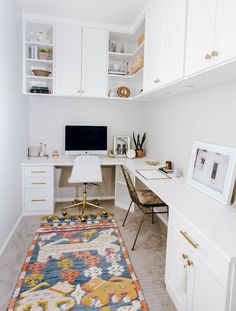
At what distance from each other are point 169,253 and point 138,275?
0.44 metres

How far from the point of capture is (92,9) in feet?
9.12

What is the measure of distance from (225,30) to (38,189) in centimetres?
278

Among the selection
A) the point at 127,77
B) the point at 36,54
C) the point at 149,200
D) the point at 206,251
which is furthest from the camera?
the point at 127,77

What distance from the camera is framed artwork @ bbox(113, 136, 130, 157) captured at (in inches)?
150

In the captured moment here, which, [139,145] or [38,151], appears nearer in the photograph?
[38,151]

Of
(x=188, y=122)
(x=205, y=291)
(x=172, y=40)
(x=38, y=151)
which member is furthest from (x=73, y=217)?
(x=172, y=40)

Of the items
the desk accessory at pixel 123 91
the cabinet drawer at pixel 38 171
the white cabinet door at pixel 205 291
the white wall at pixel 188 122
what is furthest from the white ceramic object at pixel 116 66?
the white cabinet door at pixel 205 291

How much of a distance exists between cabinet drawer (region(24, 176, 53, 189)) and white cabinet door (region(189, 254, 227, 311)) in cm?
228

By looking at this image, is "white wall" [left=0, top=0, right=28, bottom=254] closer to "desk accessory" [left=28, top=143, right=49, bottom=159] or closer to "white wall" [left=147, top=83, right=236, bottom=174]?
"desk accessory" [left=28, top=143, right=49, bottom=159]

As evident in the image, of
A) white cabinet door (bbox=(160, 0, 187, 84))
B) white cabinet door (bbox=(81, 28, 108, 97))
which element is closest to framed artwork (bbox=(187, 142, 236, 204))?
white cabinet door (bbox=(160, 0, 187, 84))

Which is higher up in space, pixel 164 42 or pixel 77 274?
pixel 164 42

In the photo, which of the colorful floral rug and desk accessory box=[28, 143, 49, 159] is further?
desk accessory box=[28, 143, 49, 159]

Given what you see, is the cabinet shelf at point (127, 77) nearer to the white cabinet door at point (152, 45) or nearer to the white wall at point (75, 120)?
the white wall at point (75, 120)

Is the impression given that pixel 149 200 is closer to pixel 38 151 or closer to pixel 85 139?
pixel 85 139
